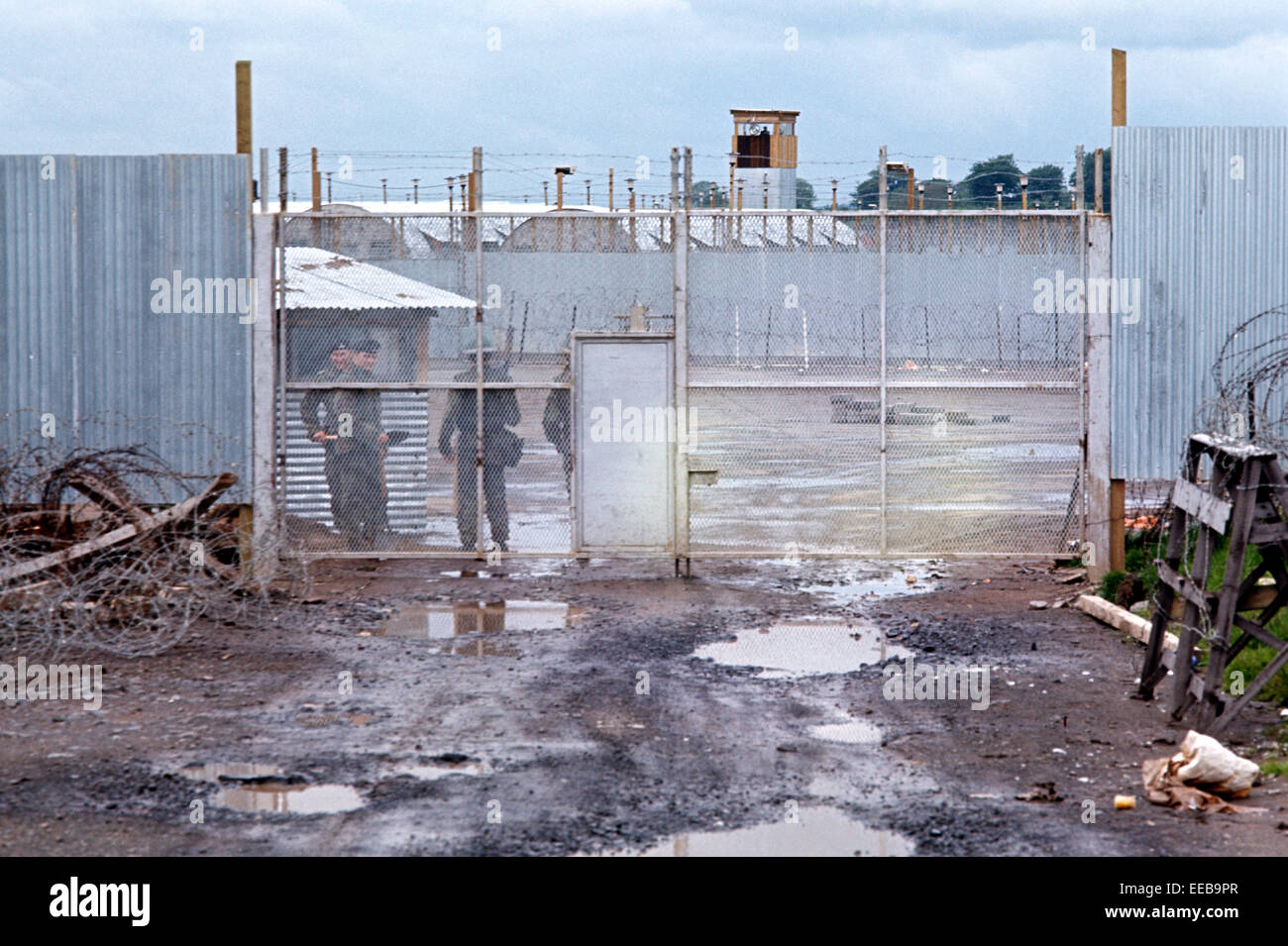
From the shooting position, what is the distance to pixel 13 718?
8281 mm

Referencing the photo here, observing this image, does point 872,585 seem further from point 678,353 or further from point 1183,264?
point 1183,264

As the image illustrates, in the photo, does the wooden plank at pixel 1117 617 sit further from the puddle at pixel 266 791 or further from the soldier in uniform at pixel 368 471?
the soldier in uniform at pixel 368 471

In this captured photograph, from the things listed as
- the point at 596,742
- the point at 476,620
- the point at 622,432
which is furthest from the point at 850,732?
the point at 622,432

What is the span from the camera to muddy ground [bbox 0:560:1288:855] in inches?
245

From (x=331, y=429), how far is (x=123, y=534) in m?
2.79

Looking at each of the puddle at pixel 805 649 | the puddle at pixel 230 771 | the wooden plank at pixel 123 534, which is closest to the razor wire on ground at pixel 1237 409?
the puddle at pixel 805 649

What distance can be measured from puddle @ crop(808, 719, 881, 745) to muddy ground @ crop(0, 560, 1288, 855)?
25 millimetres

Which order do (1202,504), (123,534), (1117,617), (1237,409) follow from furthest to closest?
(1117,617), (123,534), (1237,409), (1202,504)

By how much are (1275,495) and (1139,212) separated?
18.4 feet

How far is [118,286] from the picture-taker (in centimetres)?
1305

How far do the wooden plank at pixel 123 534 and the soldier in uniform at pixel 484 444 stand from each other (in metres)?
2.23

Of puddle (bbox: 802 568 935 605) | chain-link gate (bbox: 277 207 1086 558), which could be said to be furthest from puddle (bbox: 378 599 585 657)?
puddle (bbox: 802 568 935 605)

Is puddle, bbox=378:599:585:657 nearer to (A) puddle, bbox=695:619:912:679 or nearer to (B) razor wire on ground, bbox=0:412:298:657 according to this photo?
(B) razor wire on ground, bbox=0:412:298:657
